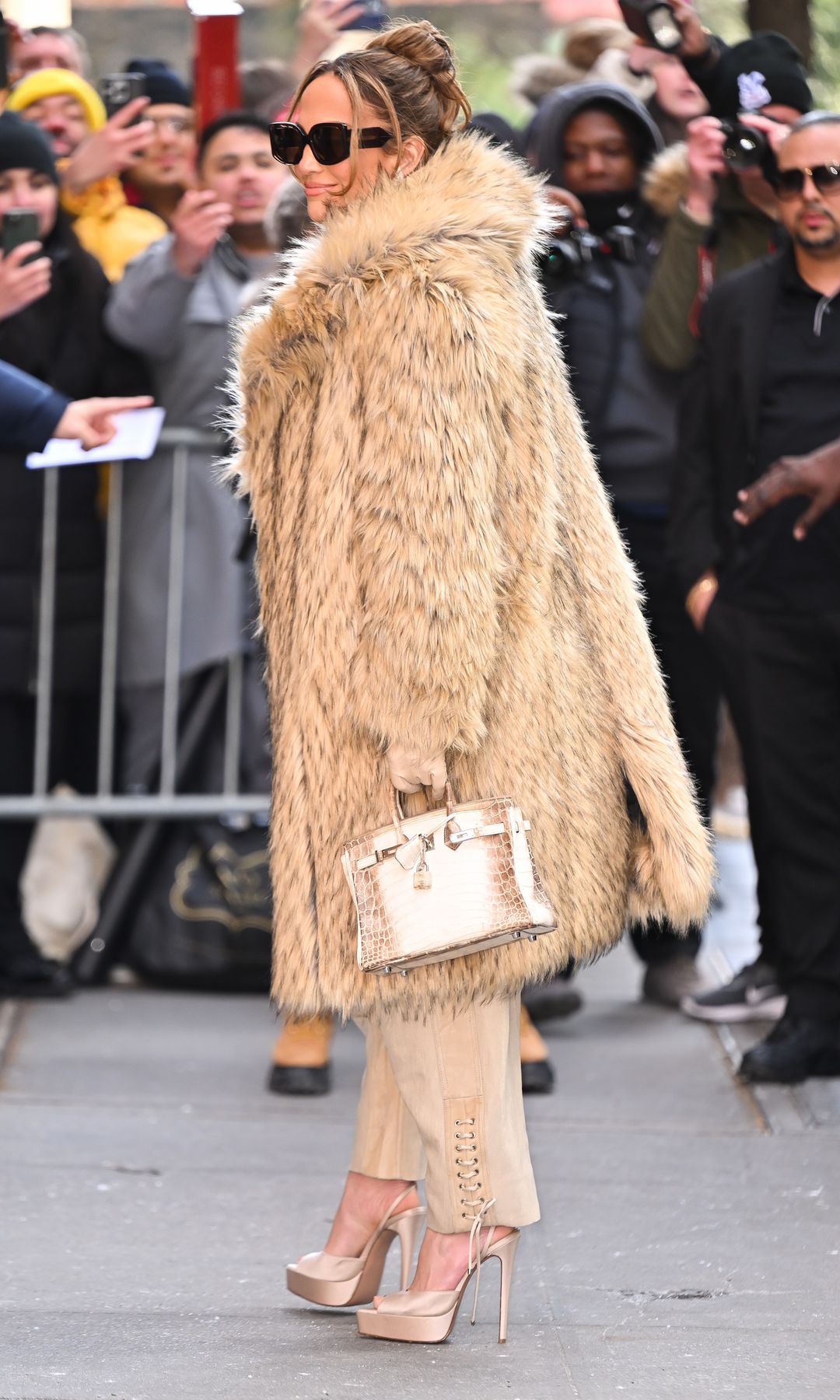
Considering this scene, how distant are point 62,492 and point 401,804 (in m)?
3.36

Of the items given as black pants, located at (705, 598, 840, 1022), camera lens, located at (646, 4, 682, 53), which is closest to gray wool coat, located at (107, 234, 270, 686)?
camera lens, located at (646, 4, 682, 53)

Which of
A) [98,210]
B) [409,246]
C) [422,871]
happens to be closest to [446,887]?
[422,871]

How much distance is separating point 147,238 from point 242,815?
200 cm

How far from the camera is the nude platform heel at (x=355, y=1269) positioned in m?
3.58

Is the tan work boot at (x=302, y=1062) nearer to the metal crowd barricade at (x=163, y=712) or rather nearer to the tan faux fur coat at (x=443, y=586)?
the metal crowd barricade at (x=163, y=712)

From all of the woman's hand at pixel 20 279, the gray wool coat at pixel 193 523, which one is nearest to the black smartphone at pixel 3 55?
the gray wool coat at pixel 193 523

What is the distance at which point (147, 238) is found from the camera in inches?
276

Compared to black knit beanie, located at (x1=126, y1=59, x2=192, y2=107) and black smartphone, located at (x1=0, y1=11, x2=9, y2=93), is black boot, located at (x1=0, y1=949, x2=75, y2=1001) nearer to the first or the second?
black smartphone, located at (x1=0, y1=11, x2=9, y2=93)

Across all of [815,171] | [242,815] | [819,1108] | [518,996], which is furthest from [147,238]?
[518,996]

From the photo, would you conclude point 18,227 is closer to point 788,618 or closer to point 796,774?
point 788,618

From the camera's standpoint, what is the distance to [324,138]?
3.42 meters

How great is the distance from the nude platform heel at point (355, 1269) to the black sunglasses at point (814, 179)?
2802mm

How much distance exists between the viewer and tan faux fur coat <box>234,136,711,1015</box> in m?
3.21

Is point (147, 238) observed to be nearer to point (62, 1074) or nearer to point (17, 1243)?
point (62, 1074)
